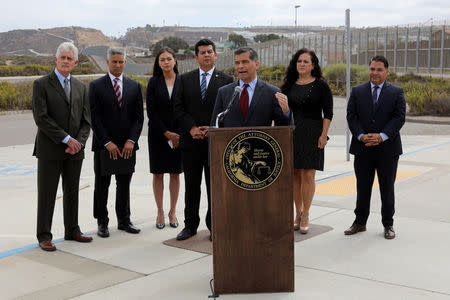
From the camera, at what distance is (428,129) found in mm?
18156

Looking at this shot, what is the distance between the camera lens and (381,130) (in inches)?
249

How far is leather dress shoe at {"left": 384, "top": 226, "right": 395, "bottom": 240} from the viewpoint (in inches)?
244

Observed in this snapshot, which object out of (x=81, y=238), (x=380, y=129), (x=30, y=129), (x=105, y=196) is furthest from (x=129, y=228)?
(x=30, y=129)

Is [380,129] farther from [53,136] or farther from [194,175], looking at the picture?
[53,136]

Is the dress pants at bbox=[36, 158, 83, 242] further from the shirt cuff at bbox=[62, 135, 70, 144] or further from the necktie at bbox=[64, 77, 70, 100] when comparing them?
the necktie at bbox=[64, 77, 70, 100]

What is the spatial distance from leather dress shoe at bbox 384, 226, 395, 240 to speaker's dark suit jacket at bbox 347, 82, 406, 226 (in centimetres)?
4

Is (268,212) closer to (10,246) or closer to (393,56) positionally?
(10,246)

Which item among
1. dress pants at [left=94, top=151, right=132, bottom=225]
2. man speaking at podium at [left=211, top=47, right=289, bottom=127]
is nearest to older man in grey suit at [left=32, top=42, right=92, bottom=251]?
dress pants at [left=94, top=151, right=132, bottom=225]

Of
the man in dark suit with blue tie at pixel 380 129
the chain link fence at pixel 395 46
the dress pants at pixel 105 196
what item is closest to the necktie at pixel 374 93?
the man in dark suit with blue tie at pixel 380 129

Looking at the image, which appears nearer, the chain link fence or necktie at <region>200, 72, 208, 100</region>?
necktie at <region>200, 72, 208, 100</region>

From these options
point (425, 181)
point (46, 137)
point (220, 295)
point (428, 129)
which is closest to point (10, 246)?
point (46, 137)

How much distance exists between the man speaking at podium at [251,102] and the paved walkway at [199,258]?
1.28 m

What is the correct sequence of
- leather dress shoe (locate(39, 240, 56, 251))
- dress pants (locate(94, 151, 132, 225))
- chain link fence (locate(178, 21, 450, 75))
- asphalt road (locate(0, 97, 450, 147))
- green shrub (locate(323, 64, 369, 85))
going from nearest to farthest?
→ leather dress shoe (locate(39, 240, 56, 251))
dress pants (locate(94, 151, 132, 225))
asphalt road (locate(0, 97, 450, 147))
green shrub (locate(323, 64, 369, 85))
chain link fence (locate(178, 21, 450, 75))

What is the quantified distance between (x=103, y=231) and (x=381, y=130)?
3.06m
